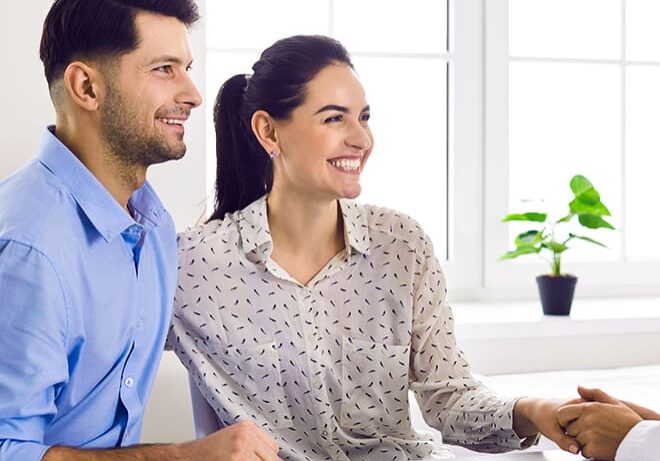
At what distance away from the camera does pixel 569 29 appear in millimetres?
3203

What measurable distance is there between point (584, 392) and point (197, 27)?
121cm

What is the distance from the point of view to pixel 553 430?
1713 mm

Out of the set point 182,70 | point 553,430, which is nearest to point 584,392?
point 553,430

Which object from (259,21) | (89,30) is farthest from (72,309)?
(259,21)

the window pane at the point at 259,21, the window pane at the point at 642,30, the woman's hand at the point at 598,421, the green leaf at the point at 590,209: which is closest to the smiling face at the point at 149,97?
the woman's hand at the point at 598,421

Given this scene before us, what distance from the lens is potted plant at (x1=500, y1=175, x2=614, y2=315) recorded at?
2.80 m

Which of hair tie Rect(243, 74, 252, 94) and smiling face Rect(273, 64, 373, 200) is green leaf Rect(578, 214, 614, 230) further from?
hair tie Rect(243, 74, 252, 94)

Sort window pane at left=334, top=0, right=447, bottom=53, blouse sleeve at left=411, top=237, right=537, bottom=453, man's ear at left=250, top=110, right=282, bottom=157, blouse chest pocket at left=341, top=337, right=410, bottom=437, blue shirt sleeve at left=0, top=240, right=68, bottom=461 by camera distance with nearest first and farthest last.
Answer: blue shirt sleeve at left=0, top=240, right=68, bottom=461
blouse sleeve at left=411, top=237, right=537, bottom=453
blouse chest pocket at left=341, top=337, right=410, bottom=437
man's ear at left=250, top=110, right=282, bottom=157
window pane at left=334, top=0, right=447, bottom=53

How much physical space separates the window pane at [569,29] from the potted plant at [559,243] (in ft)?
1.74

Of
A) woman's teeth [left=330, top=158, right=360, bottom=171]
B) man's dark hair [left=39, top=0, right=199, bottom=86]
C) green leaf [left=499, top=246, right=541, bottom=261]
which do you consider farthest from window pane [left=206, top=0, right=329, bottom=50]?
man's dark hair [left=39, top=0, right=199, bottom=86]

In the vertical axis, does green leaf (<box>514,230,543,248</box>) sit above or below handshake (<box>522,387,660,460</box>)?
above

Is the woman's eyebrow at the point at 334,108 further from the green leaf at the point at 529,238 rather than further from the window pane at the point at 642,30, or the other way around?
the window pane at the point at 642,30

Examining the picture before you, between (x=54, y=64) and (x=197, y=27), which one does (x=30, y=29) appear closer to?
(x=197, y=27)

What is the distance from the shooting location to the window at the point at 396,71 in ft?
9.39
